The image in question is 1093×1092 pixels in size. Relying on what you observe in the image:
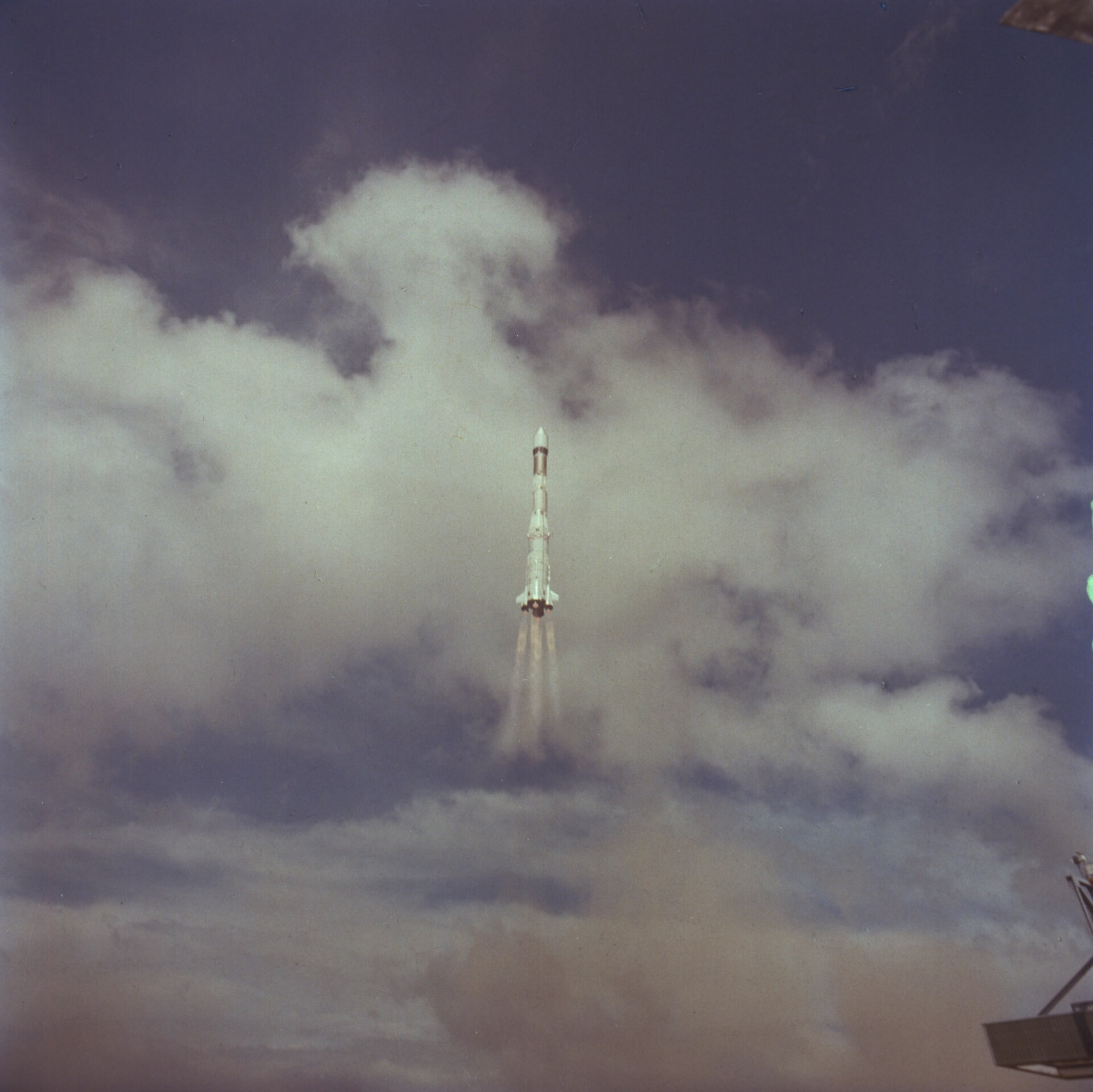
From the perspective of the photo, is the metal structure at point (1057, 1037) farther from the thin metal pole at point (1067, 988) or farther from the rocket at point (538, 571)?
the rocket at point (538, 571)

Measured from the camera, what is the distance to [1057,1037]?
5756 centimetres

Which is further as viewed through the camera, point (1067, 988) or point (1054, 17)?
point (1067, 988)

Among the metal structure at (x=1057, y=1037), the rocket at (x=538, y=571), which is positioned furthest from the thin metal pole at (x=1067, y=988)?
the rocket at (x=538, y=571)

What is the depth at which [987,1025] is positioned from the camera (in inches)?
2338

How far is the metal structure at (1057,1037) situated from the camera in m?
57.0

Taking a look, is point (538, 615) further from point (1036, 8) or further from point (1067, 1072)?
point (1036, 8)

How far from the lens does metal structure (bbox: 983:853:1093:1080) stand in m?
57.0

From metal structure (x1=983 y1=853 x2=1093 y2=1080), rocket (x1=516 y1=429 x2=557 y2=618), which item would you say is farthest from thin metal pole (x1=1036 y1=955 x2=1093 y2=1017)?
rocket (x1=516 y1=429 x2=557 y2=618)

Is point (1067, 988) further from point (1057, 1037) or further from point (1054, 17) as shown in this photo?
point (1054, 17)

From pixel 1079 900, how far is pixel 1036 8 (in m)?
54.1

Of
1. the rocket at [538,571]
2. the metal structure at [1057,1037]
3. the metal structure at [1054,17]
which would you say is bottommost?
the metal structure at [1057,1037]

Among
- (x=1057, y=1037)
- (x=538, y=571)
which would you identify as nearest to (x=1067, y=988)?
(x=1057, y=1037)

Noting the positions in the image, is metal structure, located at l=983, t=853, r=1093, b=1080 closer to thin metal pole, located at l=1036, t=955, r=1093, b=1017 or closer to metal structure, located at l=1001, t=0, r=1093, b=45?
thin metal pole, located at l=1036, t=955, r=1093, b=1017

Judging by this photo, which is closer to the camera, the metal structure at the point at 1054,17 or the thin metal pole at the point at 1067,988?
the metal structure at the point at 1054,17
